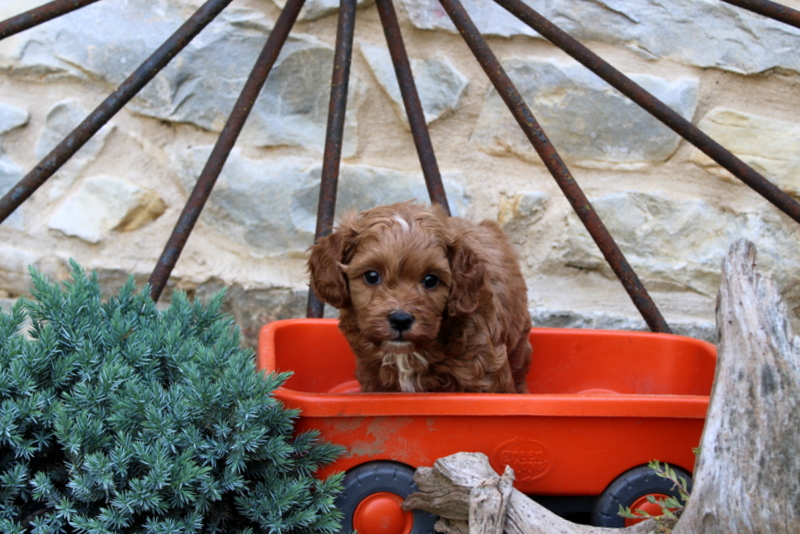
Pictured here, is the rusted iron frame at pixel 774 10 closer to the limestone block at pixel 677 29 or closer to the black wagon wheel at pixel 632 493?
the limestone block at pixel 677 29

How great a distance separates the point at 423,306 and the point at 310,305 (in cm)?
100

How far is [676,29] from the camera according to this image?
3244 mm

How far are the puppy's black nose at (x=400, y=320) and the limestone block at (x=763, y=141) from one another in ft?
6.22

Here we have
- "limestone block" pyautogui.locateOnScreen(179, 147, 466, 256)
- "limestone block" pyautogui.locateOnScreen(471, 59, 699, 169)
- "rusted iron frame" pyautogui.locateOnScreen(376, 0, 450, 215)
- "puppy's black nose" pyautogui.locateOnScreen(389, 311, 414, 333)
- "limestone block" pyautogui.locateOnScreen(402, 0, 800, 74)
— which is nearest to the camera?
"puppy's black nose" pyautogui.locateOnScreen(389, 311, 414, 333)

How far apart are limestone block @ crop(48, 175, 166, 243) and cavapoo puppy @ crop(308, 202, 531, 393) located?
4.75 ft

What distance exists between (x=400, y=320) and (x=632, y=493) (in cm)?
94

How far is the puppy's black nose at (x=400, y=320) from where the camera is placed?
2.15m

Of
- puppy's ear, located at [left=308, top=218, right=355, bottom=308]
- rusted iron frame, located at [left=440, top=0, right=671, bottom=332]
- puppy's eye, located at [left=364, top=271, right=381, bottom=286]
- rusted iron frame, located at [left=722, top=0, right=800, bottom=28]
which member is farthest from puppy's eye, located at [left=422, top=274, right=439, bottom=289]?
rusted iron frame, located at [left=722, top=0, right=800, bottom=28]

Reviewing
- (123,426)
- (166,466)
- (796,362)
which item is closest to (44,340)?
(123,426)

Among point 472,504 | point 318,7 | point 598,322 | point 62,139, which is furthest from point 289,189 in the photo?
point 472,504

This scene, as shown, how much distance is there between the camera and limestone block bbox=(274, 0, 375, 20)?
3.35m

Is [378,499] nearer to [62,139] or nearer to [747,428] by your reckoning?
[747,428]

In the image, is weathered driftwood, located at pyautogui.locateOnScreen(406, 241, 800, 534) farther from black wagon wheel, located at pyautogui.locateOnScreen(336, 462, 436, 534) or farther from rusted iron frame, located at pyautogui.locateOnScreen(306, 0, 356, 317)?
rusted iron frame, located at pyautogui.locateOnScreen(306, 0, 356, 317)

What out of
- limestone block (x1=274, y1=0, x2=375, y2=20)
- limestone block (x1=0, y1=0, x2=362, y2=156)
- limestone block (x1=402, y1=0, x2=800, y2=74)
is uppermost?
limestone block (x1=402, y1=0, x2=800, y2=74)
